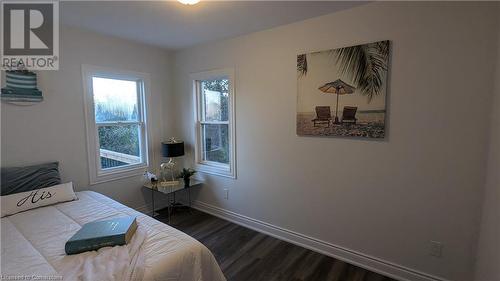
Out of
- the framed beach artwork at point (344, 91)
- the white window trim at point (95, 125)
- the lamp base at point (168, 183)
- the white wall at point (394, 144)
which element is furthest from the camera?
the lamp base at point (168, 183)

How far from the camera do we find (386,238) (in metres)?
2.07

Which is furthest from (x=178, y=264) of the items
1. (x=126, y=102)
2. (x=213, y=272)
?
(x=126, y=102)

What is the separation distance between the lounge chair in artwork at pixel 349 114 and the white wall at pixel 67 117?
8.61 ft

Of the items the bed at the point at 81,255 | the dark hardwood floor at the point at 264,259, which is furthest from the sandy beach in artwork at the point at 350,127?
the bed at the point at 81,255

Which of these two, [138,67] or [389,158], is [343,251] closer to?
[389,158]

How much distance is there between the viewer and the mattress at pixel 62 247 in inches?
50.3

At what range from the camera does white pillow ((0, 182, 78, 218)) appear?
1940 millimetres

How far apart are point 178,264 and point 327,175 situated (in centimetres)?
156

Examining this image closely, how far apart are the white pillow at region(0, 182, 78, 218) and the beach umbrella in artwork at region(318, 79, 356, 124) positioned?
8.48ft

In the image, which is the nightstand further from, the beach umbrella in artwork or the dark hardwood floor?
the beach umbrella in artwork

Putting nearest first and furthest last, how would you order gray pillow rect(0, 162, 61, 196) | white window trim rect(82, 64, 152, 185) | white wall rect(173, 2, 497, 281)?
white wall rect(173, 2, 497, 281) < gray pillow rect(0, 162, 61, 196) < white window trim rect(82, 64, 152, 185)

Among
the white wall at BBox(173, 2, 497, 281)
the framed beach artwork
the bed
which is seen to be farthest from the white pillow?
the framed beach artwork

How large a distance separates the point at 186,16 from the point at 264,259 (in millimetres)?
2455
